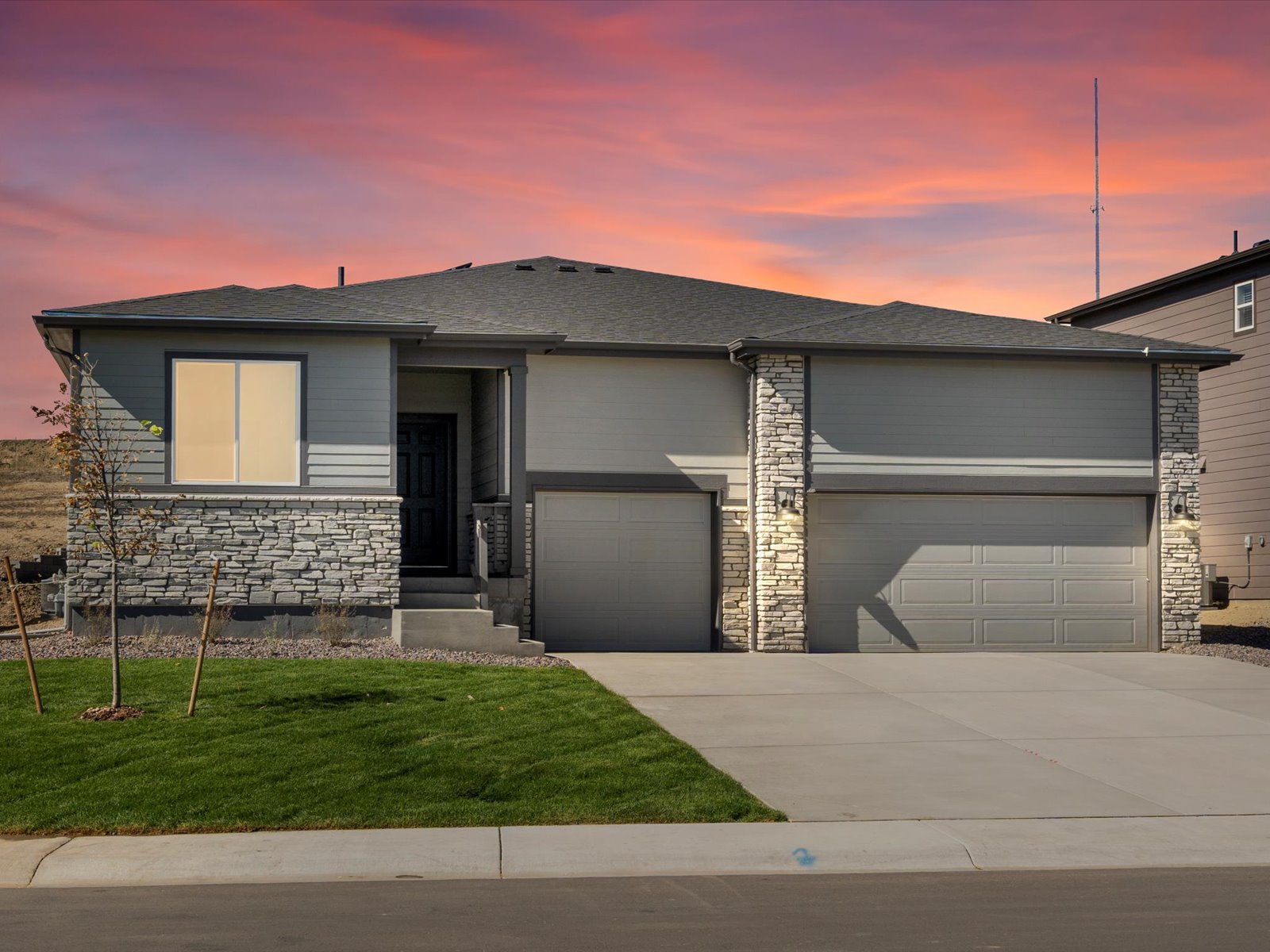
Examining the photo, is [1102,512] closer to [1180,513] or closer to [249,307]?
[1180,513]

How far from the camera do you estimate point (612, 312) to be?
21781mm

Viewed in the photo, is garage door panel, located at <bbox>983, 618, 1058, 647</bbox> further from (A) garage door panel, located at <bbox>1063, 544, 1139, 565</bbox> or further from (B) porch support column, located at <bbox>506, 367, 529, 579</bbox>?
(B) porch support column, located at <bbox>506, 367, 529, 579</bbox>

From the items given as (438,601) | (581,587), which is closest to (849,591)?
(581,587)

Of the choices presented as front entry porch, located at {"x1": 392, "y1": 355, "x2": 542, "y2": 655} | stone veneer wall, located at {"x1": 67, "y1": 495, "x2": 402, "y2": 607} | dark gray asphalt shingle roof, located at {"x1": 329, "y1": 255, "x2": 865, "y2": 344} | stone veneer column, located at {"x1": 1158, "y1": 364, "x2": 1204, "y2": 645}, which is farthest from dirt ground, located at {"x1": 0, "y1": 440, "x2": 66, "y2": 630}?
stone veneer column, located at {"x1": 1158, "y1": 364, "x2": 1204, "y2": 645}

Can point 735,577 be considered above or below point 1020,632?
above

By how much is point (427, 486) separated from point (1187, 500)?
12.0 metres

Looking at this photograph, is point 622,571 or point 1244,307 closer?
point 622,571

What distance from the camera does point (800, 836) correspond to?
891cm

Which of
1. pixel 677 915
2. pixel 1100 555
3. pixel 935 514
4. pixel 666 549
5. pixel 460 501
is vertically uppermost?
pixel 460 501

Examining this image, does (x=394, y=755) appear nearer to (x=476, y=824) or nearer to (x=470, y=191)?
(x=476, y=824)

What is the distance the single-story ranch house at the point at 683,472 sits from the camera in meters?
18.1

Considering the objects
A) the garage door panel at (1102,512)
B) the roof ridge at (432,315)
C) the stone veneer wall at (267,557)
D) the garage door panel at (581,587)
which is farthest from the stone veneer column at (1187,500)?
the stone veneer wall at (267,557)

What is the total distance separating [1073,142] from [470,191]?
15.0 metres

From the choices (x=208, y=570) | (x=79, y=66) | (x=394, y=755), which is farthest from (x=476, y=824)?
(x=79, y=66)
